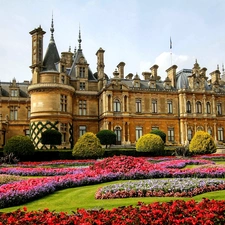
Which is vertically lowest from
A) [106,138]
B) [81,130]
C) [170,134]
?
[106,138]

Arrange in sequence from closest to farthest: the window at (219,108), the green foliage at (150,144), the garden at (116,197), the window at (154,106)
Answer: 1. the garden at (116,197)
2. the green foliage at (150,144)
3. the window at (154,106)
4. the window at (219,108)

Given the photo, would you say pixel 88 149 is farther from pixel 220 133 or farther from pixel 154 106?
pixel 220 133

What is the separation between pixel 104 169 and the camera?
14734 mm

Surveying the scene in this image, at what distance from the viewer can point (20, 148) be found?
25.5 m

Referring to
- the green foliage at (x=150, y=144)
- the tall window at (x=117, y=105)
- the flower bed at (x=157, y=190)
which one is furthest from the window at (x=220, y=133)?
the flower bed at (x=157, y=190)

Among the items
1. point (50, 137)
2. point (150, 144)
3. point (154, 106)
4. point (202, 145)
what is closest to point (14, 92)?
point (50, 137)

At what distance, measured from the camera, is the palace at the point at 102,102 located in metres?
36.1

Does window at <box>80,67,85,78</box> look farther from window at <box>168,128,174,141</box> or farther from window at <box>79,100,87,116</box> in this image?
window at <box>168,128,174,141</box>

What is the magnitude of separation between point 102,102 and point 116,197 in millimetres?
29150

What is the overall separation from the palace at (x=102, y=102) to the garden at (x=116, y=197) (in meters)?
19.1

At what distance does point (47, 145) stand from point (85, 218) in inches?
1133

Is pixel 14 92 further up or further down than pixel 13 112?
further up

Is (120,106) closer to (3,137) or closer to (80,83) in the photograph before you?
(80,83)

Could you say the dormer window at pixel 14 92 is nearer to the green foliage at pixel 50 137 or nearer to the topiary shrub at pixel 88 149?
the green foliage at pixel 50 137
